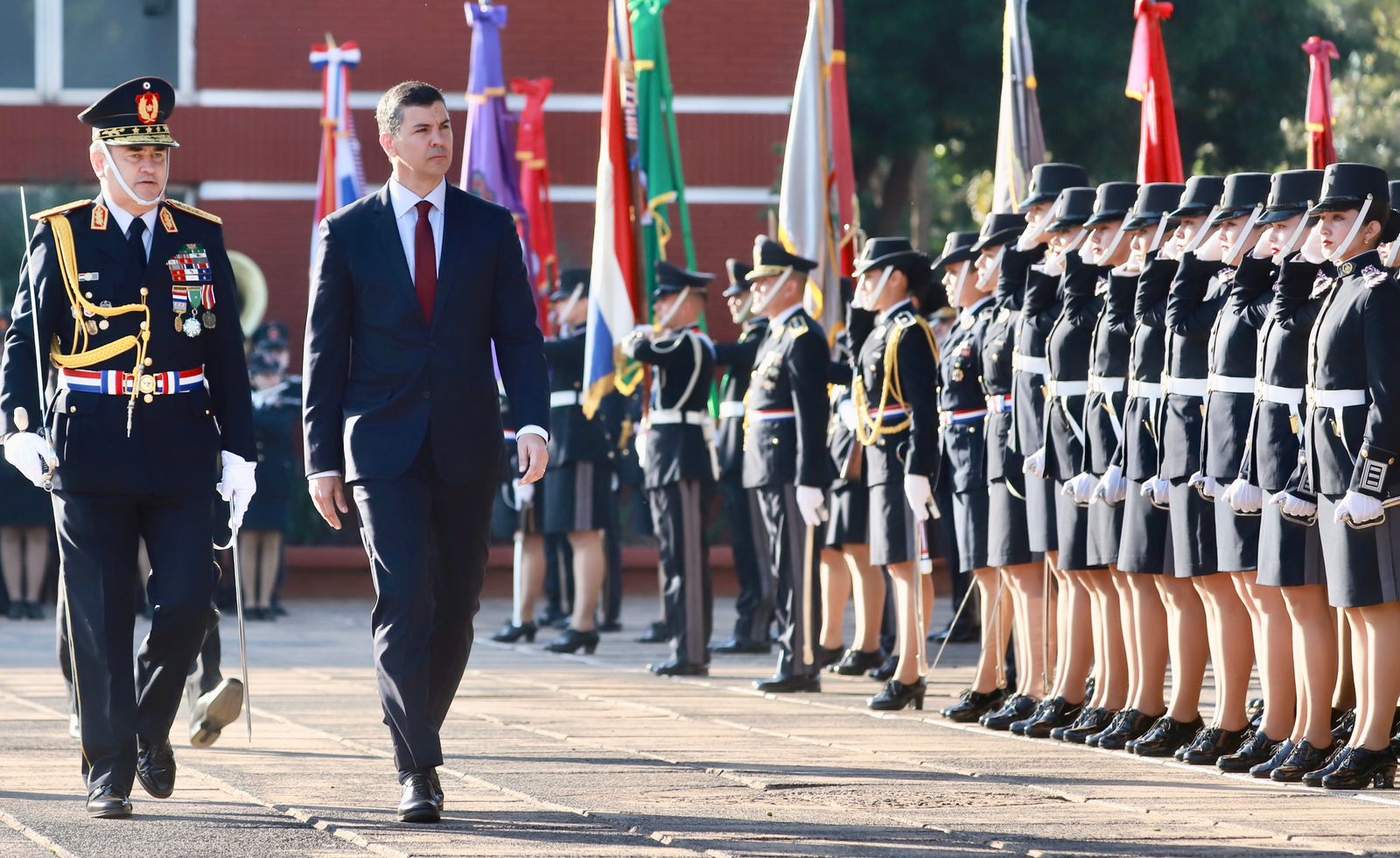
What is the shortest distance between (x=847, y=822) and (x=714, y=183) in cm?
1327

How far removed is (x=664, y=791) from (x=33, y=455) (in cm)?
193

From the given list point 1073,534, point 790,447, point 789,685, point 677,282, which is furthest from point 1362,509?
point 677,282

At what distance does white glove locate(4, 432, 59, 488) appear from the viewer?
609cm

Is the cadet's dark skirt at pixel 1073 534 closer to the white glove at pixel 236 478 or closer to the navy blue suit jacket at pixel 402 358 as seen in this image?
the navy blue suit jacket at pixel 402 358

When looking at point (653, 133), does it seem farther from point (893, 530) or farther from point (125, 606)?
point (125, 606)

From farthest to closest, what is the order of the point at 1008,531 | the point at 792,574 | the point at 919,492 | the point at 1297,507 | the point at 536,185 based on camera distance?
1. the point at 536,185
2. the point at 792,574
3. the point at 919,492
4. the point at 1008,531
5. the point at 1297,507

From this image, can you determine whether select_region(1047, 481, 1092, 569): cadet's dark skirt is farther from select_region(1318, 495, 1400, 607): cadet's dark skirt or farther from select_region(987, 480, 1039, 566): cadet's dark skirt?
select_region(1318, 495, 1400, 607): cadet's dark skirt

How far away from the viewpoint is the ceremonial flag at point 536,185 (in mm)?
15672

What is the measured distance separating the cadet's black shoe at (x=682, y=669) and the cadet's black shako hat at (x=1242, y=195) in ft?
13.2

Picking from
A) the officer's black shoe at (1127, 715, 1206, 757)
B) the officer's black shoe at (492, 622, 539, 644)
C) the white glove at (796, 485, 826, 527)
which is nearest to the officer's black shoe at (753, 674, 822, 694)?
the white glove at (796, 485, 826, 527)

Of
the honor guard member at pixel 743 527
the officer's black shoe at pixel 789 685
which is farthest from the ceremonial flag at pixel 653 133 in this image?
the officer's black shoe at pixel 789 685

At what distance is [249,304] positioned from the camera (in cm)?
1720

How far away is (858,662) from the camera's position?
34.7ft

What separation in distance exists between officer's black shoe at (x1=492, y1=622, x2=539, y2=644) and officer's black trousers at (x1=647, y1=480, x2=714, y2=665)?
2168mm
